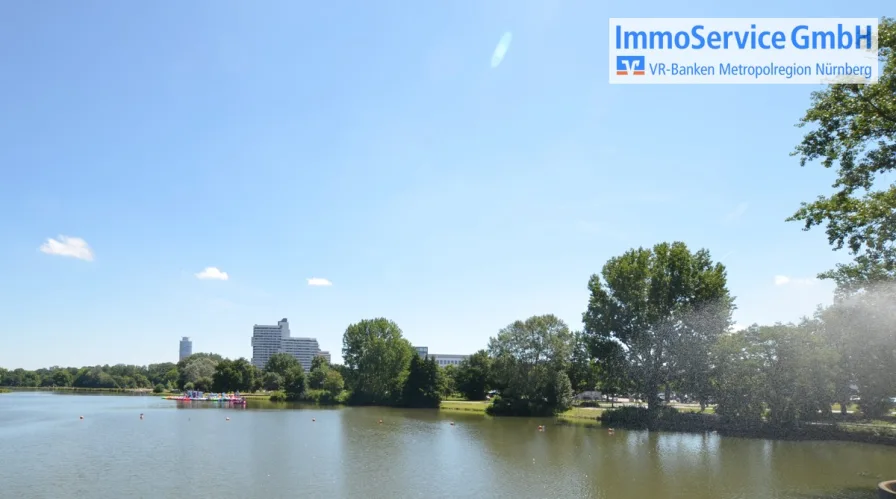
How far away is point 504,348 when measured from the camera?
6000 centimetres

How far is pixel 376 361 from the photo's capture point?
81.6 meters

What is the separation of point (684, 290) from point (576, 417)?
1772 cm

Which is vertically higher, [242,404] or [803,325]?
[803,325]

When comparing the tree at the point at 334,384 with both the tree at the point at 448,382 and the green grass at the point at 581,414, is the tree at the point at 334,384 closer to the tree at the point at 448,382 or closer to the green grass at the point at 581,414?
the tree at the point at 448,382

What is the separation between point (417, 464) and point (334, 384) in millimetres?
62448

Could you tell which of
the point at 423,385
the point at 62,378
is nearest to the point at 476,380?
the point at 423,385

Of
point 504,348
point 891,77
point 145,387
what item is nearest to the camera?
point 891,77

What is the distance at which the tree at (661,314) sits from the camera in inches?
1858

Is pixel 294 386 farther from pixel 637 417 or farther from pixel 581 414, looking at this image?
pixel 637 417

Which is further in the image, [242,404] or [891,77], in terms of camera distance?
[242,404]

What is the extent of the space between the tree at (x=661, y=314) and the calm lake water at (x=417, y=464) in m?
7.66

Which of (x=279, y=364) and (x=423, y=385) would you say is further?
(x=279, y=364)

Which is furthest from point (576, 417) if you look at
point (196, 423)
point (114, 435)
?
point (114, 435)

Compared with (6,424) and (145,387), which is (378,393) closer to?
(6,424)
